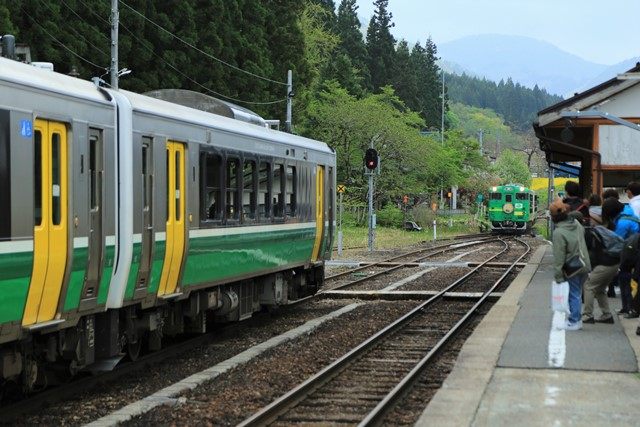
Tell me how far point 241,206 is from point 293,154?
255cm

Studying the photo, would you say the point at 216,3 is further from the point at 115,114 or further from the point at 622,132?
the point at 115,114

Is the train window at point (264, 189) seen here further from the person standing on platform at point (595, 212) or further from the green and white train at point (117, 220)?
the person standing on platform at point (595, 212)

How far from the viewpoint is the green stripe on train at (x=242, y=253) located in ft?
37.6

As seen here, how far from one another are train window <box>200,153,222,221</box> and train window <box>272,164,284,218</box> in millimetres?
2309

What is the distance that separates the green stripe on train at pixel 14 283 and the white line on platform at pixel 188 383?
1.07 m

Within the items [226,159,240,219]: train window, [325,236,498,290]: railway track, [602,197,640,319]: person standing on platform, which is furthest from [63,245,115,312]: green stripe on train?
[325,236,498,290]: railway track

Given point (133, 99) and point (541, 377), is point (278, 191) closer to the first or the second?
point (133, 99)

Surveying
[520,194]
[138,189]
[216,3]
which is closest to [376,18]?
[520,194]

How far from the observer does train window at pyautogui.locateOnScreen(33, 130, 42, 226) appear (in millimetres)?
7742

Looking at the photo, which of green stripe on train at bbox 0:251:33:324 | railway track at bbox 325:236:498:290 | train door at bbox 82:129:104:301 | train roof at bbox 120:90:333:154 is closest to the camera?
green stripe on train at bbox 0:251:33:324

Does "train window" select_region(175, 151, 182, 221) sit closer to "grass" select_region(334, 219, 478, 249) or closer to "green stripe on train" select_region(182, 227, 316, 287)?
"green stripe on train" select_region(182, 227, 316, 287)

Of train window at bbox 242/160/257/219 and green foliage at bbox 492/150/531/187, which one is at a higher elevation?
A: green foliage at bbox 492/150/531/187

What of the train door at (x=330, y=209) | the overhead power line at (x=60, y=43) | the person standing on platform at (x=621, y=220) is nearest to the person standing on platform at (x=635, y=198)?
the person standing on platform at (x=621, y=220)

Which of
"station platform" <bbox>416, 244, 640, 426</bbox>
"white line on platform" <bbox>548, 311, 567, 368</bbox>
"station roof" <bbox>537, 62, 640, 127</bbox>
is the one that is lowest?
"station platform" <bbox>416, 244, 640, 426</bbox>
